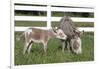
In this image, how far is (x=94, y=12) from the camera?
114 inches

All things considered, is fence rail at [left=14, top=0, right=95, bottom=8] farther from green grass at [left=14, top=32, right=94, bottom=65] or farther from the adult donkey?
green grass at [left=14, top=32, right=94, bottom=65]

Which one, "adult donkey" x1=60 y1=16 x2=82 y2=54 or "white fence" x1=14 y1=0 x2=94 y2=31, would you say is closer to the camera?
"white fence" x1=14 y1=0 x2=94 y2=31

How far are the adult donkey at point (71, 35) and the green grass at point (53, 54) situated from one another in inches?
2.2

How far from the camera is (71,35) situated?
112 inches

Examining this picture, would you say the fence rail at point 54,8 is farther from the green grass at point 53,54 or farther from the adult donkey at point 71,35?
the green grass at point 53,54

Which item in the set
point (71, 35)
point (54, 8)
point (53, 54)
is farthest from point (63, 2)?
point (53, 54)

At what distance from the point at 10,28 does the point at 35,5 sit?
363 millimetres

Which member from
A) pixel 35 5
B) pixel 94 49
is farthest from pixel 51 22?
pixel 94 49

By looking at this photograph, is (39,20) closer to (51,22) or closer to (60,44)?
(51,22)

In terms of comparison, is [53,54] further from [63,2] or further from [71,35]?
[63,2]

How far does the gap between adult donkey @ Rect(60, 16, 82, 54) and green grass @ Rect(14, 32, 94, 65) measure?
0.06 m

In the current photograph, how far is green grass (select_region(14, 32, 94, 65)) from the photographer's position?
8.44 feet

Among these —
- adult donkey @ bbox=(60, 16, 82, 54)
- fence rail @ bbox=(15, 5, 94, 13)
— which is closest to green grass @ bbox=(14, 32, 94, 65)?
adult donkey @ bbox=(60, 16, 82, 54)

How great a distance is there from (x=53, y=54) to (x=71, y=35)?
31 cm
